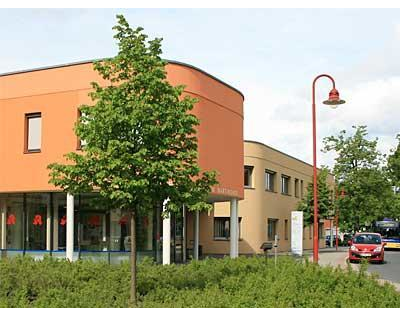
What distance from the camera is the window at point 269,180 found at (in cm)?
4488

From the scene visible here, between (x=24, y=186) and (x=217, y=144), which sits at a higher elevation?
(x=217, y=144)

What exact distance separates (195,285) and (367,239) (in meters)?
21.4

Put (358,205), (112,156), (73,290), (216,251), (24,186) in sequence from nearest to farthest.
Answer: (112,156) → (73,290) → (24,186) → (216,251) → (358,205)

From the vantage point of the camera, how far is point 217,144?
25.5m

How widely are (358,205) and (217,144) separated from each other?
25.4 metres

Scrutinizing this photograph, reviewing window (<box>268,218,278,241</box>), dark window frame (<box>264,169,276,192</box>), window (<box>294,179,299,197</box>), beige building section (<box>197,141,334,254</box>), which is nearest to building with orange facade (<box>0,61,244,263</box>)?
beige building section (<box>197,141,334,254</box>)

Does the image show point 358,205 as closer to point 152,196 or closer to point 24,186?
point 24,186

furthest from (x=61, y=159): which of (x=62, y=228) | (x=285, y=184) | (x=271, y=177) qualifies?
(x=285, y=184)

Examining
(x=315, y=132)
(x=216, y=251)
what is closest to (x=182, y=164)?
(x=315, y=132)

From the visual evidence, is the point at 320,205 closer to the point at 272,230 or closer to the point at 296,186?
the point at 272,230

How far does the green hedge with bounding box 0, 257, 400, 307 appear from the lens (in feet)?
33.0

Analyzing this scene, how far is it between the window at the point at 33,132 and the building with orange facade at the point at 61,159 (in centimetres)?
4

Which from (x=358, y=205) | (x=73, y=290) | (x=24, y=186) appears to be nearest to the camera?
(x=73, y=290)

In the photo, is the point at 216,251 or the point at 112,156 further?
the point at 216,251
